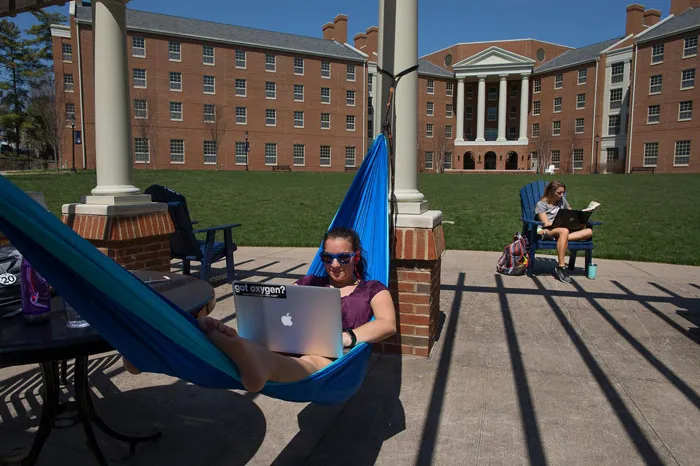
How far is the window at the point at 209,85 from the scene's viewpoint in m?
40.0

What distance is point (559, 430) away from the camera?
8.50 feet

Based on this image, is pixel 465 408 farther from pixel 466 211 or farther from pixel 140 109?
pixel 140 109

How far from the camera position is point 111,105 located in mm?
4414

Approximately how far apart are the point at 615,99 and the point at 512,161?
12.4m

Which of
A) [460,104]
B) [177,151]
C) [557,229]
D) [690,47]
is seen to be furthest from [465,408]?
[460,104]

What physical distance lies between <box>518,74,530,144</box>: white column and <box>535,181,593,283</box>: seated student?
161 ft

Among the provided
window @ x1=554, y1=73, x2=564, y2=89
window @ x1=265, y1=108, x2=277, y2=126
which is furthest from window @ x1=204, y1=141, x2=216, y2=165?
window @ x1=554, y1=73, x2=564, y2=89

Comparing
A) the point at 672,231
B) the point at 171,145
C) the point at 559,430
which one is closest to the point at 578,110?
the point at 171,145

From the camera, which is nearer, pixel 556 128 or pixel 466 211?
pixel 466 211

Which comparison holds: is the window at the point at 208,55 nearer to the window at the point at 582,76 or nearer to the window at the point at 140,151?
the window at the point at 140,151

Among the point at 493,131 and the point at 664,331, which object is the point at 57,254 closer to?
the point at 664,331

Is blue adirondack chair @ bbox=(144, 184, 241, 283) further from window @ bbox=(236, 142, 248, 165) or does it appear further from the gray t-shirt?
window @ bbox=(236, 142, 248, 165)

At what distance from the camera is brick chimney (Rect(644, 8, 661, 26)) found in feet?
149

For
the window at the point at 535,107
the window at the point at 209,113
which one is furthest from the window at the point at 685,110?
the window at the point at 209,113
